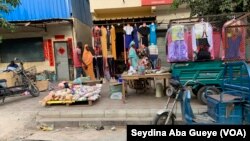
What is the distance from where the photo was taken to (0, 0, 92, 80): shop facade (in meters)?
15.4

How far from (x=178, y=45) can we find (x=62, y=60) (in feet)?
29.2

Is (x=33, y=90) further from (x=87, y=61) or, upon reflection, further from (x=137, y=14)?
(x=137, y=14)

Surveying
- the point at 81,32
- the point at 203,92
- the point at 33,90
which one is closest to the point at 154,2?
the point at 81,32

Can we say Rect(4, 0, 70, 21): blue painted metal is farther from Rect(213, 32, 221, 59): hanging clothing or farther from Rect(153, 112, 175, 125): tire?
Rect(153, 112, 175, 125): tire

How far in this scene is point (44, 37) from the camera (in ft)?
52.9

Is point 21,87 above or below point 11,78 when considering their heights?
below

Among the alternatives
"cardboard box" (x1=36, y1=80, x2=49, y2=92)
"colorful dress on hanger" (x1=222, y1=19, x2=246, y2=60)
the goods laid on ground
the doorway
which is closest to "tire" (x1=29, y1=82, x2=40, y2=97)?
"cardboard box" (x1=36, y1=80, x2=49, y2=92)

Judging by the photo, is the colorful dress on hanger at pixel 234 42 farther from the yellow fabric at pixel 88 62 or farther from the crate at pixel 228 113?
the yellow fabric at pixel 88 62

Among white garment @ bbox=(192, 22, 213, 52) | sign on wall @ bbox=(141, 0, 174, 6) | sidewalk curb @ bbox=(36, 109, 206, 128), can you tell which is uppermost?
sign on wall @ bbox=(141, 0, 174, 6)

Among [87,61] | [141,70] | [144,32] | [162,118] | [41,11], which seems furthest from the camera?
[41,11]

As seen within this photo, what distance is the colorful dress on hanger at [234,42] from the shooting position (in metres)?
8.36

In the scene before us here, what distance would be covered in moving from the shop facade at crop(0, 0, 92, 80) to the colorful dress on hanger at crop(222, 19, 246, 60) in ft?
→ 28.6

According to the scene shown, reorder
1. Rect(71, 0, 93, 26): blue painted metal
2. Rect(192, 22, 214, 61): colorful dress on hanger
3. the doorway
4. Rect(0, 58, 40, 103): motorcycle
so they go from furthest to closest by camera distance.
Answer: Rect(71, 0, 93, 26): blue painted metal, the doorway, Rect(0, 58, 40, 103): motorcycle, Rect(192, 22, 214, 61): colorful dress on hanger

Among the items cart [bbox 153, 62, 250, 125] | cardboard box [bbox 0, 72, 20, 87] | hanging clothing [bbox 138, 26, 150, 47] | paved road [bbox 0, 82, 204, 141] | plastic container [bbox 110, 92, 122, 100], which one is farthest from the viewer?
hanging clothing [bbox 138, 26, 150, 47]
